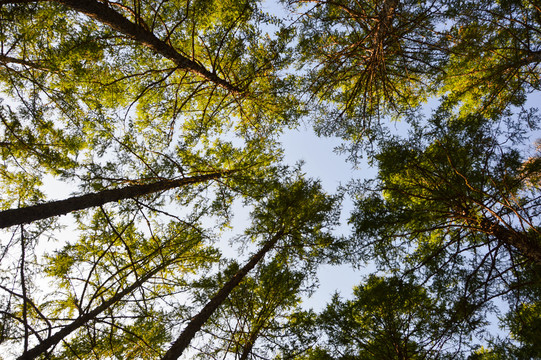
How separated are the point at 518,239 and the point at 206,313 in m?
5.52

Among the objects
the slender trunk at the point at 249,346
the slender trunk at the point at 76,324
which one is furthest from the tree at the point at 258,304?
the slender trunk at the point at 76,324

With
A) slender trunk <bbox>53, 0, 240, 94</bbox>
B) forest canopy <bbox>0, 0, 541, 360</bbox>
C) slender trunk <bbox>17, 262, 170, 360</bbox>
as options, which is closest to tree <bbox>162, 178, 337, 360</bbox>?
forest canopy <bbox>0, 0, 541, 360</bbox>

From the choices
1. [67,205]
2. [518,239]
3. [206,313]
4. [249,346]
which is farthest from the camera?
[249,346]

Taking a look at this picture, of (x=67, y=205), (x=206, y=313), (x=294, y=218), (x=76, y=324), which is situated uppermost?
(x=294, y=218)

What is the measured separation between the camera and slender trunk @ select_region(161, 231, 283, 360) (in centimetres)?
471

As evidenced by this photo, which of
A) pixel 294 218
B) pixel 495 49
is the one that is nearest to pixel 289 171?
pixel 294 218

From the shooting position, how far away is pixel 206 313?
541 centimetres

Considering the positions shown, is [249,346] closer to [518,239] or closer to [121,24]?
[518,239]

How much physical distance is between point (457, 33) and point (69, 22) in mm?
9178

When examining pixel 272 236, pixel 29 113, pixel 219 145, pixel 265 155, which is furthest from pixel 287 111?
pixel 29 113

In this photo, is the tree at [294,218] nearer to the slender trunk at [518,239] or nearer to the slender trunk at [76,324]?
the slender trunk at [518,239]

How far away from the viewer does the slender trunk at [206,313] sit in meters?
4.71

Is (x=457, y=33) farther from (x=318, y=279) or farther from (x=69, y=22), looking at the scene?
(x=69, y=22)

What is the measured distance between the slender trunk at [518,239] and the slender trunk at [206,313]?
4837 mm
